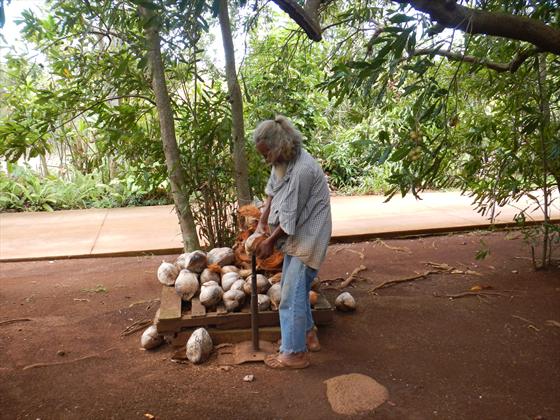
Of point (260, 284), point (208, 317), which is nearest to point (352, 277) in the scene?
point (260, 284)

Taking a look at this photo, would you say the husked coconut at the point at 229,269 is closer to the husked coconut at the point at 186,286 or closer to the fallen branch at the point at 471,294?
the husked coconut at the point at 186,286

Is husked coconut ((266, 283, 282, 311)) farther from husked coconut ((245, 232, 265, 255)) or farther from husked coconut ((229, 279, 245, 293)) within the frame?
husked coconut ((245, 232, 265, 255))

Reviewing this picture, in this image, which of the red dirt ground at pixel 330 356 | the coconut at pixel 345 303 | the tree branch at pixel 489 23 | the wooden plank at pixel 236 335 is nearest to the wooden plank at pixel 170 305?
the wooden plank at pixel 236 335

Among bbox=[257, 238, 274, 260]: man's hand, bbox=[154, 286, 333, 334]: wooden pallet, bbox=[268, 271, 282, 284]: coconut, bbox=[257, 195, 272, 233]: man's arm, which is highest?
bbox=[257, 195, 272, 233]: man's arm

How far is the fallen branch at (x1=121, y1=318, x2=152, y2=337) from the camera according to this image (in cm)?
375

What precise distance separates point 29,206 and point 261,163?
6.16 m

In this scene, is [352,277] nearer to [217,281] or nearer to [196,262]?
[217,281]

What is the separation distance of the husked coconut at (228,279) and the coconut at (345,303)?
863 mm

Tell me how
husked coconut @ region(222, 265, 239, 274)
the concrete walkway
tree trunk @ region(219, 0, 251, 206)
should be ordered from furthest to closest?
the concrete walkway, tree trunk @ region(219, 0, 251, 206), husked coconut @ region(222, 265, 239, 274)

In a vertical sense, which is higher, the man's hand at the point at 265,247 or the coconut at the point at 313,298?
the man's hand at the point at 265,247

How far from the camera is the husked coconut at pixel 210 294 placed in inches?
137

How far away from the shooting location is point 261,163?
15.2 feet

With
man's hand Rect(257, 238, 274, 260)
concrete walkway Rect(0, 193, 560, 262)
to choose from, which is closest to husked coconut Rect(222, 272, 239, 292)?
man's hand Rect(257, 238, 274, 260)

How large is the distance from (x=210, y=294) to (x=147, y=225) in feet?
13.3
